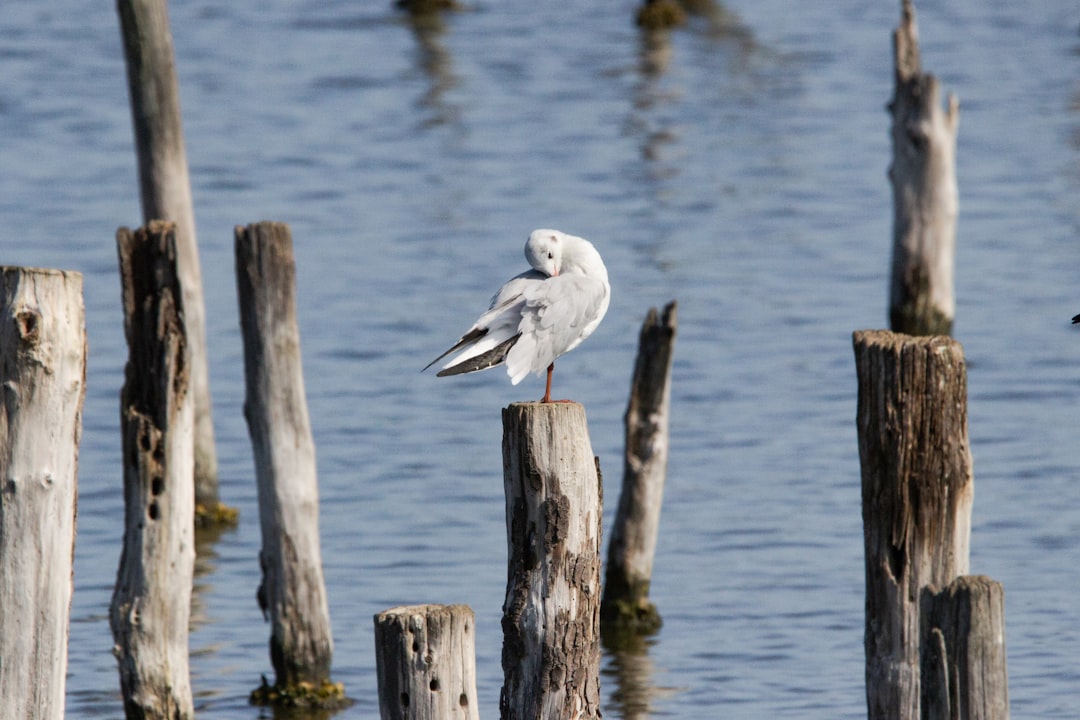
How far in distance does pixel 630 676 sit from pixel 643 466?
47.2 inches

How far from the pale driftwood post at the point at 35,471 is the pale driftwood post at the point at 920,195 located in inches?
442

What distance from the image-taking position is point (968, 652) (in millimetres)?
5656

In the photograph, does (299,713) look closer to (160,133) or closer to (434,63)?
(160,133)

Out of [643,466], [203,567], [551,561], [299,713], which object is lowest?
[299,713]

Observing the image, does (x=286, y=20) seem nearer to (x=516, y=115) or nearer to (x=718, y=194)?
(x=516, y=115)

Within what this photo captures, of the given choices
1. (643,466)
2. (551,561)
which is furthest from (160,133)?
(551,561)

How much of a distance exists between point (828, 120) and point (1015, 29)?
27.0 ft

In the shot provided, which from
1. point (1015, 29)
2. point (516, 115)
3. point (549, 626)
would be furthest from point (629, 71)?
point (549, 626)

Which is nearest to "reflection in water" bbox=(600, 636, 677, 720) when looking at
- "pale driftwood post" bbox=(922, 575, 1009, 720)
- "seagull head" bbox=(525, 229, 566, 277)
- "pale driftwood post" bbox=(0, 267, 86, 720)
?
"seagull head" bbox=(525, 229, 566, 277)

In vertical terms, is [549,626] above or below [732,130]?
below

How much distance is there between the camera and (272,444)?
9742 millimetres

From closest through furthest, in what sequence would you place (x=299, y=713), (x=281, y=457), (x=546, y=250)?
(x=546, y=250) < (x=281, y=457) < (x=299, y=713)

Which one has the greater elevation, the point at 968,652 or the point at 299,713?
the point at 968,652

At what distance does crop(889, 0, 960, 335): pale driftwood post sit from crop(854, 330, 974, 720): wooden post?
9916 millimetres
